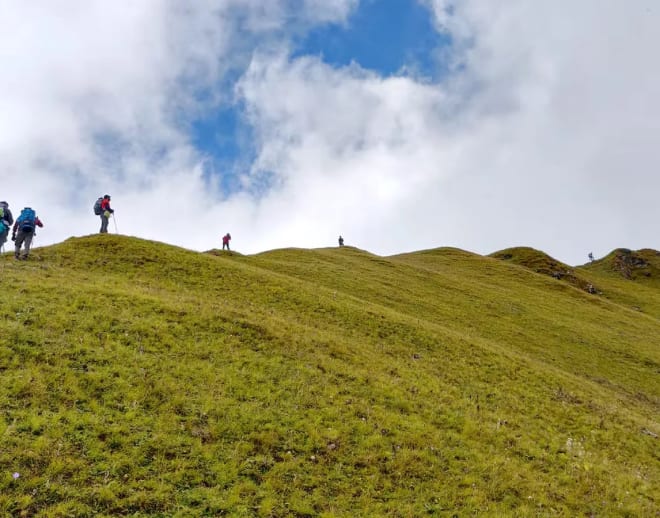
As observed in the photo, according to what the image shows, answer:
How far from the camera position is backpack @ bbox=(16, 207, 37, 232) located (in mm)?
27902

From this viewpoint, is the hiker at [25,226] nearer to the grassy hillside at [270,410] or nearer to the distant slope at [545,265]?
the grassy hillside at [270,410]

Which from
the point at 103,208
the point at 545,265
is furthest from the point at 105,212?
the point at 545,265

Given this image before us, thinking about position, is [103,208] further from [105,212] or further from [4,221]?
[4,221]

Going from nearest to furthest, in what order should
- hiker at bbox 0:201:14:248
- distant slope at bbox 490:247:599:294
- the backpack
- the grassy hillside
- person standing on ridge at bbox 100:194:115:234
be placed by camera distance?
the grassy hillside, hiker at bbox 0:201:14:248, the backpack, person standing on ridge at bbox 100:194:115:234, distant slope at bbox 490:247:599:294

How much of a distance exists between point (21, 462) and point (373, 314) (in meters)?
24.8

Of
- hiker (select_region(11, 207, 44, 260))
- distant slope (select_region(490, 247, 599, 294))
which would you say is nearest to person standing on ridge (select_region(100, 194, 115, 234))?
hiker (select_region(11, 207, 44, 260))

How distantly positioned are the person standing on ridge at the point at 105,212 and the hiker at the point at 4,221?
9515 mm

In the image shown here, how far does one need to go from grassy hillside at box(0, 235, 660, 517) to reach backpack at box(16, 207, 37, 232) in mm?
2482

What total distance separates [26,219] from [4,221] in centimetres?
115

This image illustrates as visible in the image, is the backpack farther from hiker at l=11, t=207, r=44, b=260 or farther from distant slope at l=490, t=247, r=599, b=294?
distant slope at l=490, t=247, r=599, b=294

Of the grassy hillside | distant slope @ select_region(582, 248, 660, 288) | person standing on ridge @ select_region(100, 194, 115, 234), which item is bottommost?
the grassy hillside

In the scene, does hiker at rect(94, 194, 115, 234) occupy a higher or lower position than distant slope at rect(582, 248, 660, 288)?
lower

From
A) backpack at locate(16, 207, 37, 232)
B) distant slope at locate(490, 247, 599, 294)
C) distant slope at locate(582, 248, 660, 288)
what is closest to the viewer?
backpack at locate(16, 207, 37, 232)

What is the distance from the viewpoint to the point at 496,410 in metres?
21.5
